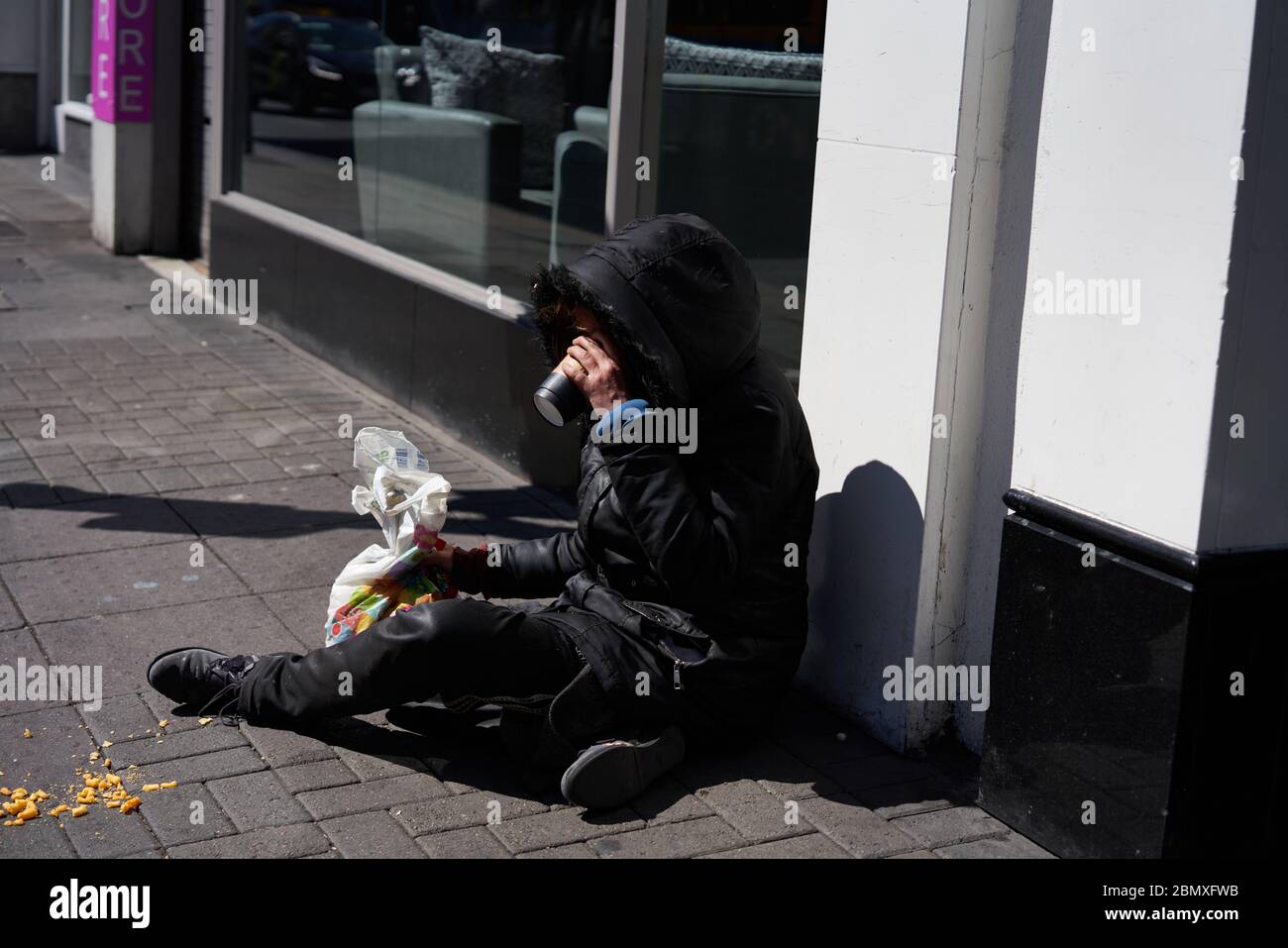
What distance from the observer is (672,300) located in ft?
11.8

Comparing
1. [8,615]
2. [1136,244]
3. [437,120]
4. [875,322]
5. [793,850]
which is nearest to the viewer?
[1136,244]

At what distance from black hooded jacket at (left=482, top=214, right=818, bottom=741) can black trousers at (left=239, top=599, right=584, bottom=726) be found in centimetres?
12

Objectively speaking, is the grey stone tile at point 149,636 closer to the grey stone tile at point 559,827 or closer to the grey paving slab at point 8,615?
the grey paving slab at point 8,615

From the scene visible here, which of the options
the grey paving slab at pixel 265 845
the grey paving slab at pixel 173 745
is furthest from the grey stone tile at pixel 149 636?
the grey paving slab at pixel 265 845

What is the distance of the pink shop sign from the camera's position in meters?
10.6

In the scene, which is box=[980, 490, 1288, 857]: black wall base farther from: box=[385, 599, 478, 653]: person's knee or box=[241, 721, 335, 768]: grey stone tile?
box=[241, 721, 335, 768]: grey stone tile

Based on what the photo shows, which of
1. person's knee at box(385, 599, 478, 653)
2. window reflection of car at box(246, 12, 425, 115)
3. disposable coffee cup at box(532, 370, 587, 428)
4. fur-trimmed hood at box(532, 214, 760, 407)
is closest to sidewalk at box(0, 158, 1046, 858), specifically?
person's knee at box(385, 599, 478, 653)

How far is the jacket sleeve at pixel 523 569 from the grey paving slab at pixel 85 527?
1802 millimetres

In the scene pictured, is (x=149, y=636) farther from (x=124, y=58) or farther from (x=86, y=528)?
(x=124, y=58)

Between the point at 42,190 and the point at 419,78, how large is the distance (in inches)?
320

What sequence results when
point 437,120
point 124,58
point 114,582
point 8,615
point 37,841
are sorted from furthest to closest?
point 124,58 → point 437,120 → point 114,582 → point 8,615 → point 37,841

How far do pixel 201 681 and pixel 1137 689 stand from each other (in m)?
2.33

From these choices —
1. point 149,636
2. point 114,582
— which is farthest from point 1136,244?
point 114,582

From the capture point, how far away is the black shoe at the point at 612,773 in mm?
3641
